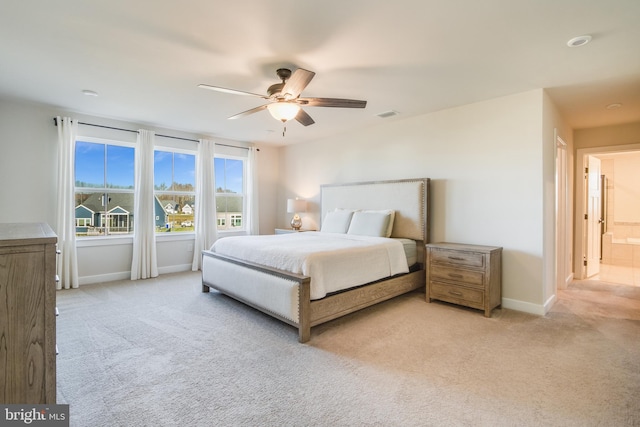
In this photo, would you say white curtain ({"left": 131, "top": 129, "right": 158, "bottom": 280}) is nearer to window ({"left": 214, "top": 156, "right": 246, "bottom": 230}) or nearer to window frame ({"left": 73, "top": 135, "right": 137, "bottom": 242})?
window frame ({"left": 73, "top": 135, "right": 137, "bottom": 242})

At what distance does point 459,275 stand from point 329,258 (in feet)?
5.42

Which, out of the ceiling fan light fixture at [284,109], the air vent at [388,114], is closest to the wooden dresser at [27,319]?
the ceiling fan light fixture at [284,109]

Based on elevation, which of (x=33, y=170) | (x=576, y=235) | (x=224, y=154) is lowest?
(x=576, y=235)

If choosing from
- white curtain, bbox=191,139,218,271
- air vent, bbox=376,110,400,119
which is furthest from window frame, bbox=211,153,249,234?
air vent, bbox=376,110,400,119

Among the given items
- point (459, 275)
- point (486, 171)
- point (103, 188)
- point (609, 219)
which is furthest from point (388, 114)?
point (609, 219)

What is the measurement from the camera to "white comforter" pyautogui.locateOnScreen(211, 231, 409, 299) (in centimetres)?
290

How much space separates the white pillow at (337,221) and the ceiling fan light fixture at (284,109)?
7.46 ft

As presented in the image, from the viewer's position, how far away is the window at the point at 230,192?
6270 millimetres

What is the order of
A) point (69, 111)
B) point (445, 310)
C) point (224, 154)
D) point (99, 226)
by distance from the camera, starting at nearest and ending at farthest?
1. point (445, 310)
2. point (69, 111)
3. point (99, 226)
4. point (224, 154)

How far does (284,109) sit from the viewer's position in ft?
9.76

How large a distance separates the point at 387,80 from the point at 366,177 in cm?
215

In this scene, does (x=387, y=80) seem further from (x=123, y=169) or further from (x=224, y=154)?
(x=123, y=169)

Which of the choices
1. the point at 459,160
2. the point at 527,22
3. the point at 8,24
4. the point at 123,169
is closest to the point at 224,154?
the point at 123,169

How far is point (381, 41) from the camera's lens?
246cm
